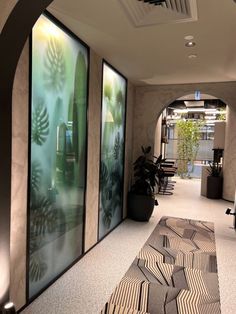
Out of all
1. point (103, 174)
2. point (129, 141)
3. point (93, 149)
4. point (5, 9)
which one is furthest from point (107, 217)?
point (5, 9)

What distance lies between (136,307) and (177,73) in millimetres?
3673

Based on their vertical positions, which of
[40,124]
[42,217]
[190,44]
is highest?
[190,44]

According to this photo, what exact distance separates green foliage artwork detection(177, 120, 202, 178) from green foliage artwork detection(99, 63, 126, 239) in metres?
7.57

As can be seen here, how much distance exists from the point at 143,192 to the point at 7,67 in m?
4.04

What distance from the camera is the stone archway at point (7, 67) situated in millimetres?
1415

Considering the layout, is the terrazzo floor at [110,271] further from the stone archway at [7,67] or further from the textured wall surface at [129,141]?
the stone archway at [7,67]

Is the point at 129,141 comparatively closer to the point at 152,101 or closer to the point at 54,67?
the point at 152,101

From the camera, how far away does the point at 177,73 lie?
4.56 metres

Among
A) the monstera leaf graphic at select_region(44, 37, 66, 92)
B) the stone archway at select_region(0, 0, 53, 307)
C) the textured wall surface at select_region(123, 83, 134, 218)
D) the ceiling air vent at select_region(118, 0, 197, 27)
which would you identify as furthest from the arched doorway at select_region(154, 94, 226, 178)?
the stone archway at select_region(0, 0, 53, 307)

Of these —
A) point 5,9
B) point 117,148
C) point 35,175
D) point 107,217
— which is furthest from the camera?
point 117,148

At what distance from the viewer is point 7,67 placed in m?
1.54

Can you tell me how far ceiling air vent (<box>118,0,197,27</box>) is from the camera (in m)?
2.33

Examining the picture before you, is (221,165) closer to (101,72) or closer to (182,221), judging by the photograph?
(182,221)

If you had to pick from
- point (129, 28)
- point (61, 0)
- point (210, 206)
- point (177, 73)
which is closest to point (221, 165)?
point (210, 206)
